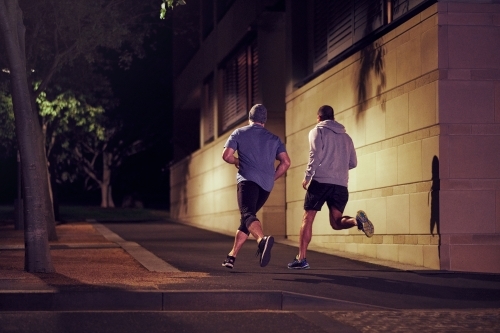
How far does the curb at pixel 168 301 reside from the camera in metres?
8.55

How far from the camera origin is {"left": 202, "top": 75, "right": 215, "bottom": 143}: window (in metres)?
30.3

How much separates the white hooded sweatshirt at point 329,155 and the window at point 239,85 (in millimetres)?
10436

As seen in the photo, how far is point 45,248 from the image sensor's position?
1126cm

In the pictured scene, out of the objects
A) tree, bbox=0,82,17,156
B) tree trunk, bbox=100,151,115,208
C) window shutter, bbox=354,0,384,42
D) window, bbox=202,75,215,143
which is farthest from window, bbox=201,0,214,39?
tree trunk, bbox=100,151,115,208

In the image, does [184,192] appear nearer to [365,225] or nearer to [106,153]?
[365,225]

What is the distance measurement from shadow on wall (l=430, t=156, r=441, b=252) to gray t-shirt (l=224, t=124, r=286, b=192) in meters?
1.95

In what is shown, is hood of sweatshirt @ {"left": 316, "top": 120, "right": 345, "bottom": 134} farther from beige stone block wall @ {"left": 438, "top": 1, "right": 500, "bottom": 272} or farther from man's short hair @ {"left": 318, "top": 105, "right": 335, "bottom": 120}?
beige stone block wall @ {"left": 438, "top": 1, "right": 500, "bottom": 272}

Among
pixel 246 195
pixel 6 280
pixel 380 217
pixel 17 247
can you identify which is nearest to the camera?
pixel 6 280

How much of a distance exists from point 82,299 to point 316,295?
210 cm

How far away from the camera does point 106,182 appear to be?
187 ft

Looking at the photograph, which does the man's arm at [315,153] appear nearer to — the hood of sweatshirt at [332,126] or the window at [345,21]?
the hood of sweatshirt at [332,126]

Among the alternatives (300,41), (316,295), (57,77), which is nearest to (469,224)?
(316,295)

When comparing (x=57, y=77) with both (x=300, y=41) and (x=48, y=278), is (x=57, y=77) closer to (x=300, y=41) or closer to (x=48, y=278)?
(x=300, y=41)

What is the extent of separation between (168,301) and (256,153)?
288cm
